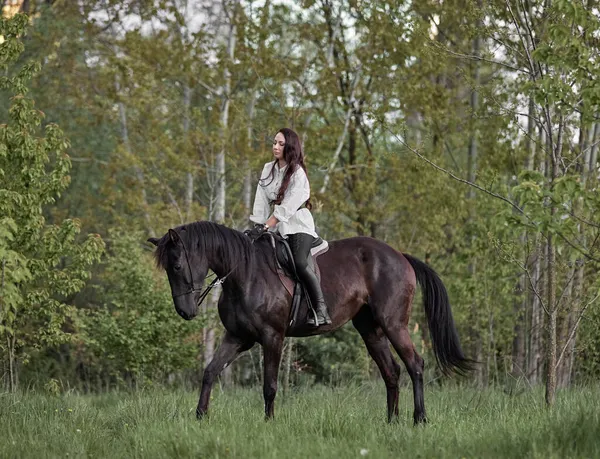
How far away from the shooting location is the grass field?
18.5 ft

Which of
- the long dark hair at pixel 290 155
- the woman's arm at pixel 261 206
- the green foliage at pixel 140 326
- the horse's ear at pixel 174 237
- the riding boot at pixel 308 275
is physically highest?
the long dark hair at pixel 290 155

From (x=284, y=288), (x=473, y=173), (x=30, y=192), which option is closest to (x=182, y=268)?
(x=284, y=288)

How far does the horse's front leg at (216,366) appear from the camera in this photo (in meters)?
7.41

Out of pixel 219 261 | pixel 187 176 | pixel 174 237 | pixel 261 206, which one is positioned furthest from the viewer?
pixel 187 176

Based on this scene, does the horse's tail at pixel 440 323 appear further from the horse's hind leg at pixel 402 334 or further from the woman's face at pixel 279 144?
the woman's face at pixel 279 144

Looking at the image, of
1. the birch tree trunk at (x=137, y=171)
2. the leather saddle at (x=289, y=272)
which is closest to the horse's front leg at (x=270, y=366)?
the leather saddle at (x=289, y=272)

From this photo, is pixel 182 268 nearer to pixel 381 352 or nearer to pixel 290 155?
pixel 290 155

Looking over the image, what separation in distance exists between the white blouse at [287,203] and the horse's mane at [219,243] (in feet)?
1.32

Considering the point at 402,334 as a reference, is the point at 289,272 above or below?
above

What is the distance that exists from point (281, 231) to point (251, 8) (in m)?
10.3

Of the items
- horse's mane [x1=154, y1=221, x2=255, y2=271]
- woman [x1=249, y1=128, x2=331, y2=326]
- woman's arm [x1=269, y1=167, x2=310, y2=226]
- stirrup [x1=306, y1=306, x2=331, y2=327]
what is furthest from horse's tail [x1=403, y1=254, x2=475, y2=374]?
horse's mane [x1=154, y1=221, x2=255, y2=271]

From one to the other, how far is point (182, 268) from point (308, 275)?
127cm

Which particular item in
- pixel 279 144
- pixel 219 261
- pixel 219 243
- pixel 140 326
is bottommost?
pixel 140 326

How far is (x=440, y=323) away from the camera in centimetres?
862
